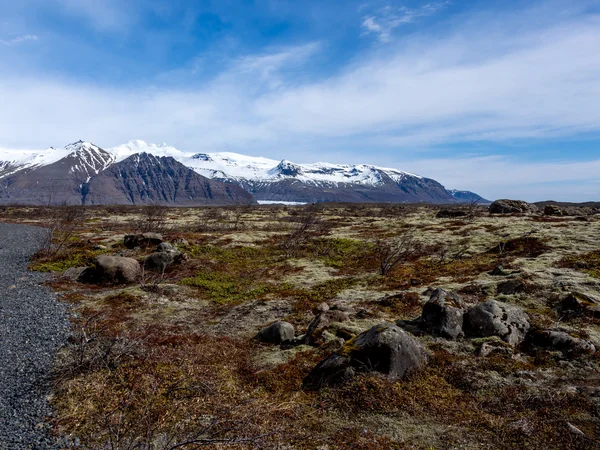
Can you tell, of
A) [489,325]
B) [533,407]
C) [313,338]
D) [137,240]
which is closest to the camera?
[533,407]

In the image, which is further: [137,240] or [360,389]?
[137,240]

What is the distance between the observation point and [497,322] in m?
12.9

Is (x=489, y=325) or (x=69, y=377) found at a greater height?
(x=489, y=325)

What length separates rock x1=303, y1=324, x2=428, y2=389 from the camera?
10617mm

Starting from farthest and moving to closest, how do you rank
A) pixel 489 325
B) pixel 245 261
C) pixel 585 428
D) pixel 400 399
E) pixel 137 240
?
pixel 137 240
pixel 245 261
pixel 489 325
pixel 400 399
pixel 585 428

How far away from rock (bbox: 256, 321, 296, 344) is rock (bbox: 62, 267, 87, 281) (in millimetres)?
18557

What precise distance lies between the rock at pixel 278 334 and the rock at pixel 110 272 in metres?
15.0

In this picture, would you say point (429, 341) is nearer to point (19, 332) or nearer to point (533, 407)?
point (533, 407)

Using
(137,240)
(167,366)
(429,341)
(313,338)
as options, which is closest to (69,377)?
(167,366)

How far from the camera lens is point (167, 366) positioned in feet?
39.3

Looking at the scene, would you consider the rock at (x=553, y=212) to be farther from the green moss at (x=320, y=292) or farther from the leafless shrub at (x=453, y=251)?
the green moss at (x=320, y=292)

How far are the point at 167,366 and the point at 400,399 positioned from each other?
7.66 metres

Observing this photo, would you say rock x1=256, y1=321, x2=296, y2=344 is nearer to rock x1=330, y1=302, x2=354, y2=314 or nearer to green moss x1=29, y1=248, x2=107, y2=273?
rock x1=330, y1=302, x2=354, y2=314

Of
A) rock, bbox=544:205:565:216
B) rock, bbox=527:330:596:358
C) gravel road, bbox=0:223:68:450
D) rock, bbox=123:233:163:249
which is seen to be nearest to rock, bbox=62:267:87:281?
gravel road, bbox=0:223:68:450
